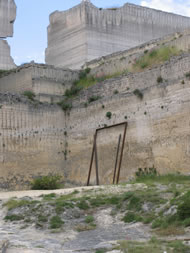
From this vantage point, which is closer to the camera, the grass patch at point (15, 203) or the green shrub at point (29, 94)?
the grass patch at point (15, 203)

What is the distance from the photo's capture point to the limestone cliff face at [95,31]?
1526 inches

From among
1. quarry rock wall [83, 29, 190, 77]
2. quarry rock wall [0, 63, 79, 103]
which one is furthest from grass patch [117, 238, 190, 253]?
quarry rock wall [0, 63, 79, 103]

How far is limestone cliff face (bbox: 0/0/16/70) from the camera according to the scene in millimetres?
37562

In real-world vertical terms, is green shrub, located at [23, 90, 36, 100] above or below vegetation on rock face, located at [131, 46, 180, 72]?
below

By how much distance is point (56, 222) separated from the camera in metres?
14.5

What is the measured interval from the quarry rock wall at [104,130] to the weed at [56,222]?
866 centimetres

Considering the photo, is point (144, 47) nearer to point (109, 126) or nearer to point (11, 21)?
point (109, 126)

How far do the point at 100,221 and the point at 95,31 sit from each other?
2593 centimetres

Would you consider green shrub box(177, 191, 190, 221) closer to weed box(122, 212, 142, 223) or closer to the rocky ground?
the rocky ground

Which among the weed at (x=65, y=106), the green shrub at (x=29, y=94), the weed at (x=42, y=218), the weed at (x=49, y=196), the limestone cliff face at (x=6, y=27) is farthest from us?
the limestone cliff face at (x=6, y=27)

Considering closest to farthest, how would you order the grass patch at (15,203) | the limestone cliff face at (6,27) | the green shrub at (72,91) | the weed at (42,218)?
the weed at (42,218) → the grass patch at (15,203) → the green shrub at (72,91) → the limestone cliff face at (6,27)

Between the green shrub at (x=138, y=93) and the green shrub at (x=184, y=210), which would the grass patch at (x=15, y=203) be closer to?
the green shrub at (x=184, y=210)

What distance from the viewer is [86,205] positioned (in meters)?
15.7

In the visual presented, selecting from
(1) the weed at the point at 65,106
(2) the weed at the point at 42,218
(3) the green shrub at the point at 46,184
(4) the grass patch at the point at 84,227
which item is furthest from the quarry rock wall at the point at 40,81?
(4) the grass patch at the point at 84,227
